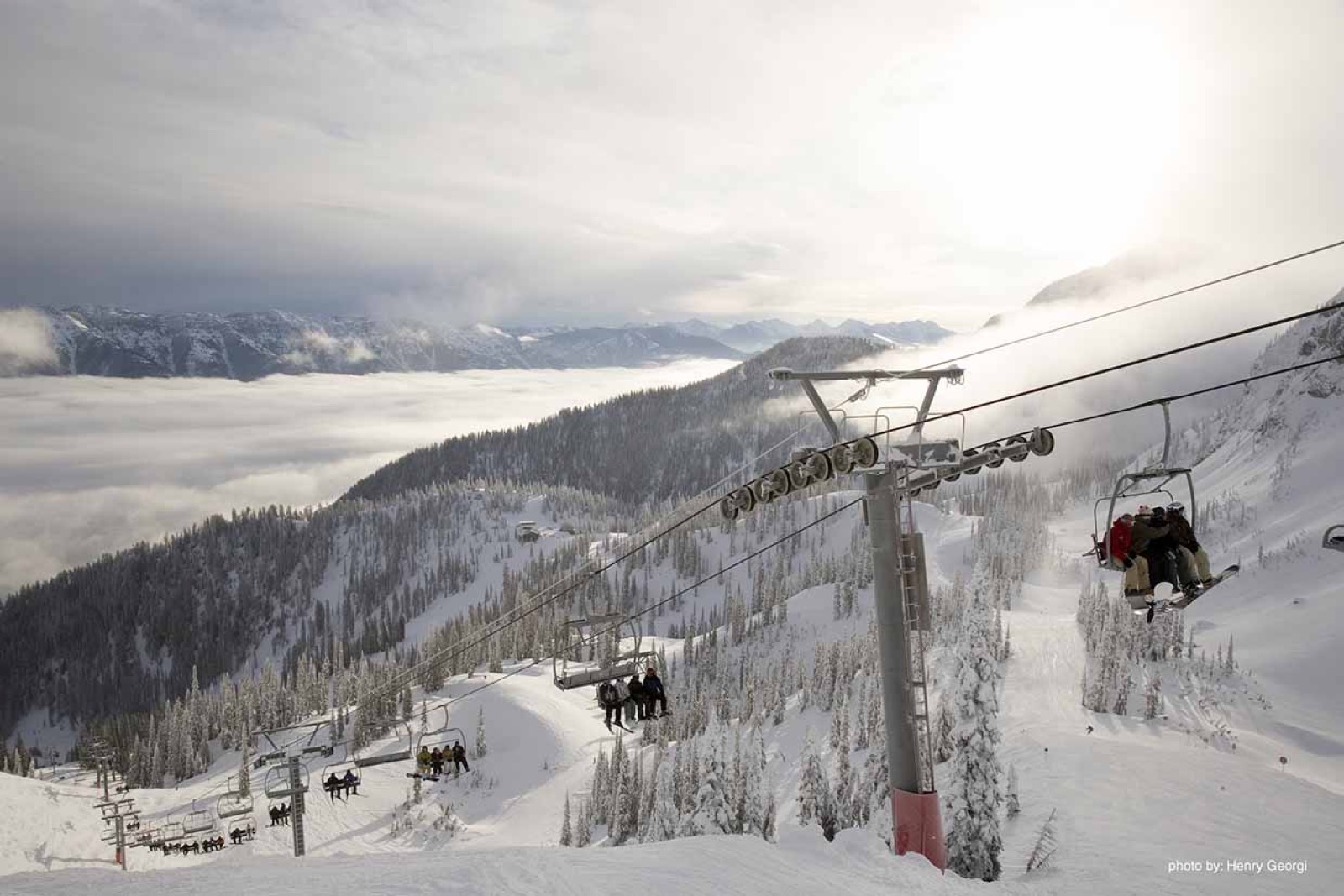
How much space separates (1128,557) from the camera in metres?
17.9

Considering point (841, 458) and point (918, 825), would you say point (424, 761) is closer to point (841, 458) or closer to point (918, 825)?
point (918, 825)

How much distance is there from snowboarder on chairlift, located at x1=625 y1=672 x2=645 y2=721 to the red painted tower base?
884cm

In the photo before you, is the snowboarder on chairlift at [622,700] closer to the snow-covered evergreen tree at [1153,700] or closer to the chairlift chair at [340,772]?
the chairlift chair at [340,772]

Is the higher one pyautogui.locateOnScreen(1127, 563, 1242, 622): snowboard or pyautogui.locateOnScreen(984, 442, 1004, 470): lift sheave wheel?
pyautogui.locateOnScreen(984, 442, 1004, 470): lift sheave wheel

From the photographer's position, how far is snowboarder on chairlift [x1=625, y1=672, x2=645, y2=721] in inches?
1003

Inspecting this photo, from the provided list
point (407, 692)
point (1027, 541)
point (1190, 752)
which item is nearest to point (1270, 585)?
point (1027, 541)

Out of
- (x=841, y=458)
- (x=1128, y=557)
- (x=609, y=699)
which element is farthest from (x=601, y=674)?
(x=1128, y=557)

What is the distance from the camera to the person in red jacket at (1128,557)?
17625mm

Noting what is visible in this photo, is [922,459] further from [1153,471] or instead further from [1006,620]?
[1006,620]

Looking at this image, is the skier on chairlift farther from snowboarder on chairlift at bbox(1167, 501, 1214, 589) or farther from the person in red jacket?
snowboarder on chairlift at bbox(1167, 501, 1214, 589)

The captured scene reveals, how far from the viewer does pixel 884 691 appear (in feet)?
61.8

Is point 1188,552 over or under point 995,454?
under

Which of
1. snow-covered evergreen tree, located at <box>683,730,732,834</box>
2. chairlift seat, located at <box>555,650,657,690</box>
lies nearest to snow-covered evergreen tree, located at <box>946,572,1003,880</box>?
snow-covered evergreen tree, located at <box>683,730,732,834</box>

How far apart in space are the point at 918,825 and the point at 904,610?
4.96 metres
